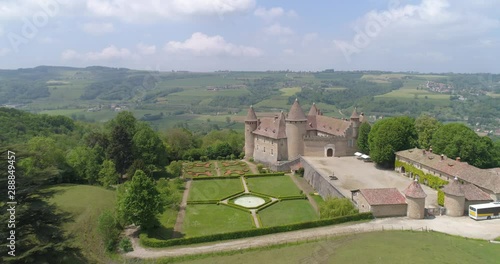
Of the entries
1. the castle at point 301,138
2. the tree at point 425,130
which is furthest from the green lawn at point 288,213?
the tree at point 425,130

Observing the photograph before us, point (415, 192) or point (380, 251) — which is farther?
point (415, 192)

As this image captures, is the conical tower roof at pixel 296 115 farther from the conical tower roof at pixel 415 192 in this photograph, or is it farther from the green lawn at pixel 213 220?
the conical tower roof at pixel 415 192

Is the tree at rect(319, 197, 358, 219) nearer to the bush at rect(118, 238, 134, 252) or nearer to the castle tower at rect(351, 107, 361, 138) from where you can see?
the bush at rect(118, 238, 134, 252)

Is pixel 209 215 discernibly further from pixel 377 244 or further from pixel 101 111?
pixel 101 111

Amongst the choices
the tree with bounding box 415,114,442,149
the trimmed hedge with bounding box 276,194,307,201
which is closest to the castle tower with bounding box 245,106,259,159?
the trimmed hedge with bounding box 276,194,307,201

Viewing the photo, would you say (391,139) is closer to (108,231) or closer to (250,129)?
(250,129)

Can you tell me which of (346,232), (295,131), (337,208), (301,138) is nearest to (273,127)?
(295,131)

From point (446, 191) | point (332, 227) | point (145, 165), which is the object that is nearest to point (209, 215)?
point (332, 227)
